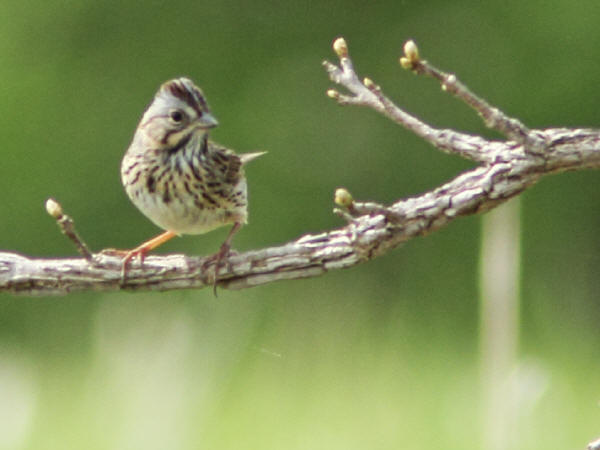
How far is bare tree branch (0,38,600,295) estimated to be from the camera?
3.00m

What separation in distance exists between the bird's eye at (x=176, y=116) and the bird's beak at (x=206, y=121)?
57 mm

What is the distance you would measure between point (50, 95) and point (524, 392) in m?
2.52

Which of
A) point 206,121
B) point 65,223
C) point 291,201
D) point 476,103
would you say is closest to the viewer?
point 476,103

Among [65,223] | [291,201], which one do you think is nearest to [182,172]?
[65,223]

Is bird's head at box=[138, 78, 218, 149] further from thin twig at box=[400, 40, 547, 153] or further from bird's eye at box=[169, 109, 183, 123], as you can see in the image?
thin twig at box=[400, 40, 547, 153]

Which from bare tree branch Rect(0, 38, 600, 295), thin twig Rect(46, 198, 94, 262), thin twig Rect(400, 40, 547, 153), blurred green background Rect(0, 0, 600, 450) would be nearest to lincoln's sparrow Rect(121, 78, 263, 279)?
blurred green background Rect(0, 0, 600, 450)

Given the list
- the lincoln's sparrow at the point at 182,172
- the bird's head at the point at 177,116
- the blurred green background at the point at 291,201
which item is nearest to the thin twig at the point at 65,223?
the lincoln's sparrow at the point at 182,172

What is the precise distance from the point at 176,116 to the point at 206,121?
95 millimetres

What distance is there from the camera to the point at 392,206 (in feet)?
10.3

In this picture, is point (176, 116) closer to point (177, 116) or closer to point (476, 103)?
point (177, 116)

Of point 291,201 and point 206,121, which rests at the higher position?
point 291,201

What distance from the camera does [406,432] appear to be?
4363 mm

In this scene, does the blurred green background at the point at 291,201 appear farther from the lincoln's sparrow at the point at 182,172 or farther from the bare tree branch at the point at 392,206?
the bare tree branch at the point at 392,206

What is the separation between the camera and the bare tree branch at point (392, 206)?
3000 mm
